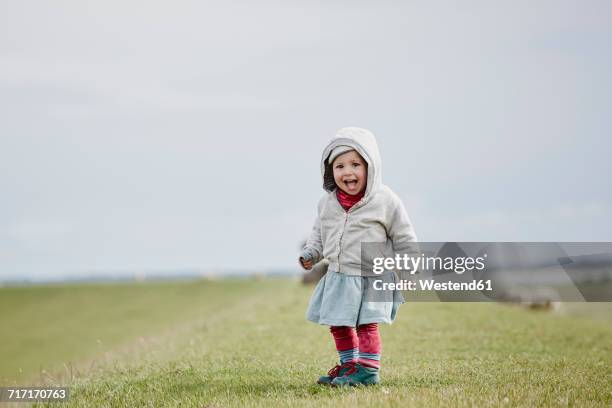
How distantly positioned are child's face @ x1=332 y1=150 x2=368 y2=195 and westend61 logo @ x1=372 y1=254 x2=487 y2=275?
2.16 ft

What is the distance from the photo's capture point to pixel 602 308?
1920 cm

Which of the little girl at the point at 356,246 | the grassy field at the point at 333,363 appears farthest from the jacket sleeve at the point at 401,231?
the grassy field at the point at 333,363

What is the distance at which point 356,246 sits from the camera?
20.0ft

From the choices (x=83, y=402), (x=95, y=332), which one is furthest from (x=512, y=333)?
(x=95, y=332)

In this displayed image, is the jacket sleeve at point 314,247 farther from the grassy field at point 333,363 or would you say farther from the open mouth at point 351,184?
the grassy field at point 333,363

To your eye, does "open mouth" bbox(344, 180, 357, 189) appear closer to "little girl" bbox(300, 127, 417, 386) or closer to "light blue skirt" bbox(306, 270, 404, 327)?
"little girl" bbox(300, 127, 417, 386)

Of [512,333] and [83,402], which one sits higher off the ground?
[512,333]

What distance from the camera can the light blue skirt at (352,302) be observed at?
592 cm

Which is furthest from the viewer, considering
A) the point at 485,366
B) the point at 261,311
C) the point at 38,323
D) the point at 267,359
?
the point at 38,323

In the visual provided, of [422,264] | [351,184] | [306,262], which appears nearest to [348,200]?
[351,184]

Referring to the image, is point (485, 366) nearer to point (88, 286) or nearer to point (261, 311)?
point (261, 311)

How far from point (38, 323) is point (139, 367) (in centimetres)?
1618

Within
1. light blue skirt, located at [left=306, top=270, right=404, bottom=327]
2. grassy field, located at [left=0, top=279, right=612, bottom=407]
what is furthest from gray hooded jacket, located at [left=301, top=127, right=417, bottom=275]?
grassy field, located at [left=0, top=279, right=612, bottom=407]

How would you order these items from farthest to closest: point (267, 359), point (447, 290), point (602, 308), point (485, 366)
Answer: point (602, 308)
point (267, 359)
point (485, 366)
point (447, 290)
